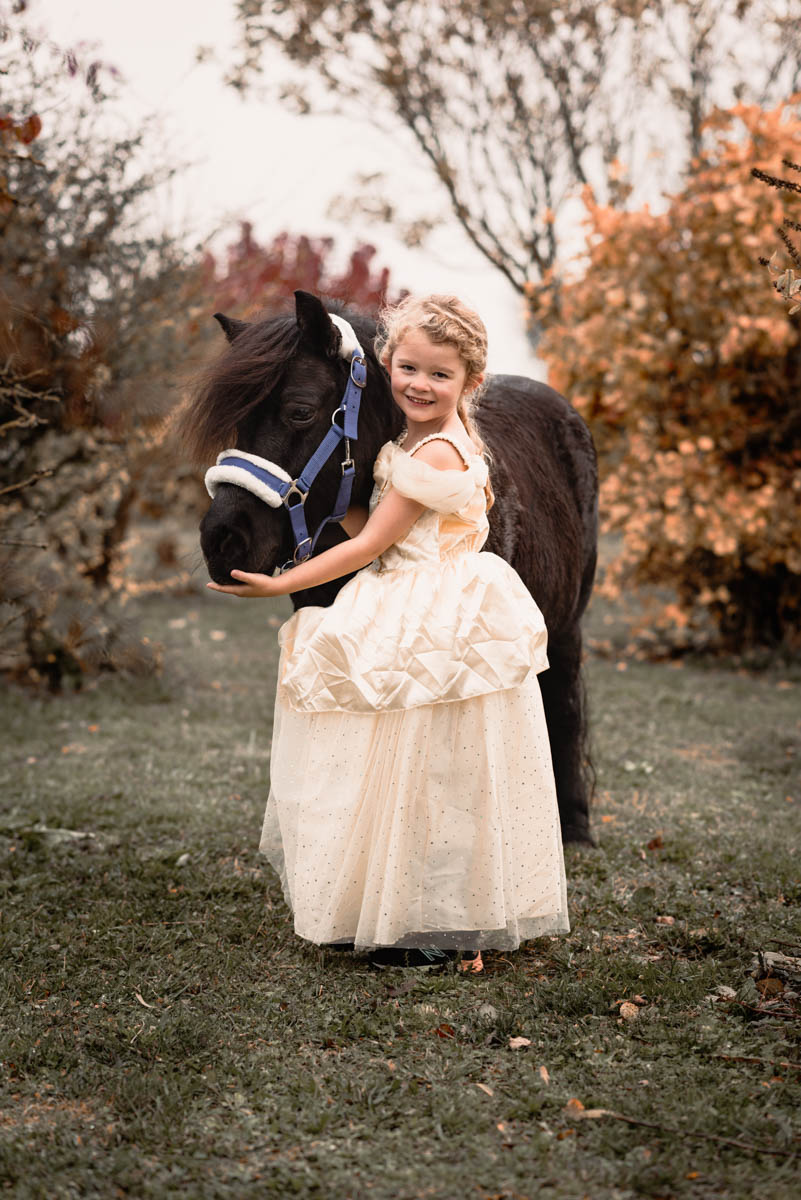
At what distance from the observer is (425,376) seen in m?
2.70

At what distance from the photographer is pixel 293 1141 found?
2.15 meters

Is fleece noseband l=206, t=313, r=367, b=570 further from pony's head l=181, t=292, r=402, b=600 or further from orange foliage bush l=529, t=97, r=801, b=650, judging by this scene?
orange foliage bush l=529, t=97, r=801, b=650

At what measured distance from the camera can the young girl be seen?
268 centimetres

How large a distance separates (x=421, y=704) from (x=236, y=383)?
956 millimetres

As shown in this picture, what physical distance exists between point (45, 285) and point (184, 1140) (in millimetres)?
5309

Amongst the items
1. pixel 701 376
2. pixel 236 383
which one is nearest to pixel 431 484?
pixel 236 383

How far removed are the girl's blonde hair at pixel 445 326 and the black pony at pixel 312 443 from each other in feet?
0.52

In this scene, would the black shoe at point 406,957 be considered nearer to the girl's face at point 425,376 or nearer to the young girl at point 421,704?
the young girl at point 421,704

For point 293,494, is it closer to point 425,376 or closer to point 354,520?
point 354,520

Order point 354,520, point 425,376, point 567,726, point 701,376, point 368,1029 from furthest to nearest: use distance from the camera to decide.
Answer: point 701,376 < point 567,726 < point 354,520 < point 425,376 < point 368,1029

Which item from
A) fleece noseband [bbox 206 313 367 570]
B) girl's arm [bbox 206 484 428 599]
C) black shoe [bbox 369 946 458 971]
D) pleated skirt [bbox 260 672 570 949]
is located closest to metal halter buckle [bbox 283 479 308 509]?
fleece noseband [bbox 206 313 367 570]

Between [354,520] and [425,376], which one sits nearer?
[425,376]

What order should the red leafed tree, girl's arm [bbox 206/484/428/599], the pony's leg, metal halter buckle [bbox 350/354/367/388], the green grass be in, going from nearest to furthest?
the green grass
girl's arm [bbox 206/484/428/599]
metal halter buckle [bbox 350/354/367/388]
the pony's leg
the red leafed tree

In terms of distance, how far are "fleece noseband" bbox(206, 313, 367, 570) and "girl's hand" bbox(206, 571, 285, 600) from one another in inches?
6.9
